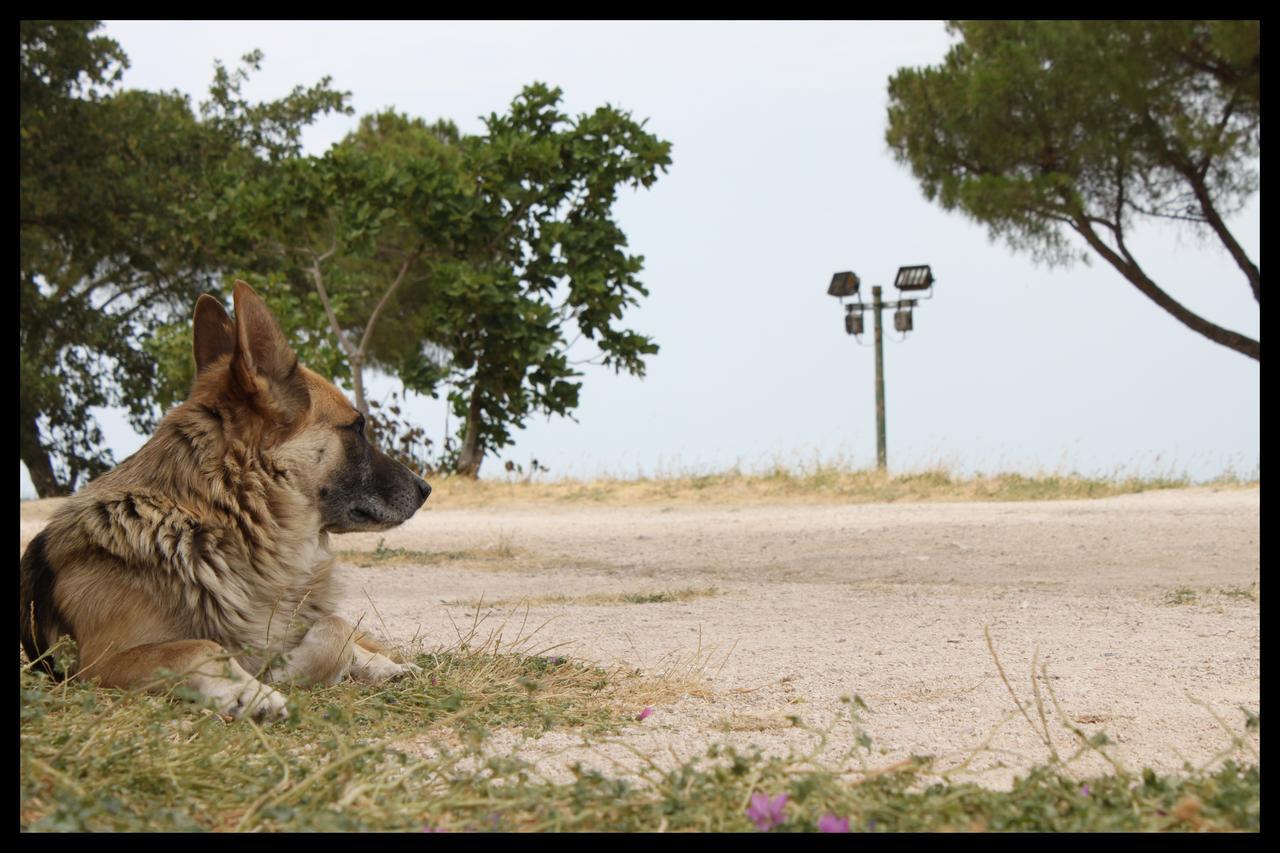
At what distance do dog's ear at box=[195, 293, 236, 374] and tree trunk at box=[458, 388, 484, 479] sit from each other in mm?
17521

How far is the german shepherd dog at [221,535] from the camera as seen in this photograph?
429cm

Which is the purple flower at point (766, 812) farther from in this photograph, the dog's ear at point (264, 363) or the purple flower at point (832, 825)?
the dog's ear at point (264, 363)

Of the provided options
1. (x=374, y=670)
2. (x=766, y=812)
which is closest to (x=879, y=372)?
(x=374, y=670)

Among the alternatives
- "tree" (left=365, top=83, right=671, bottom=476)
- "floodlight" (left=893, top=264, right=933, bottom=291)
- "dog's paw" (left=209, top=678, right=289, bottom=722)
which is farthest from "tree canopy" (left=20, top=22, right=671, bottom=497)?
"dog's paw" (left=209, top=678, right=289, bottom=722)

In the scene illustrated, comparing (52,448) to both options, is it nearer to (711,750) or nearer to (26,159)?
(26,159)

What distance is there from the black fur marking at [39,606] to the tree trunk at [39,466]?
2134 cm

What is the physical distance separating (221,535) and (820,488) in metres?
13.3

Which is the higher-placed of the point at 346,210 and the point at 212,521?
the point at 346,210

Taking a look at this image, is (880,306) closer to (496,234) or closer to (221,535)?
(496,234)

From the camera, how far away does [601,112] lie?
854 inches

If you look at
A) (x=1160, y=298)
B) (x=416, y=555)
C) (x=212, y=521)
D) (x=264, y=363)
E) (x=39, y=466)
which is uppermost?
(x=1160, y=298)

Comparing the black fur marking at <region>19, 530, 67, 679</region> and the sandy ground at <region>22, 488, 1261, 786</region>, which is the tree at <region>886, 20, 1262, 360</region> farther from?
the black fur marking at <region>19, 530, 67, 679</region>

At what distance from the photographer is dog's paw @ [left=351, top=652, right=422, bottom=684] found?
16.1 ft

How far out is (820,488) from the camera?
56.3 ft
